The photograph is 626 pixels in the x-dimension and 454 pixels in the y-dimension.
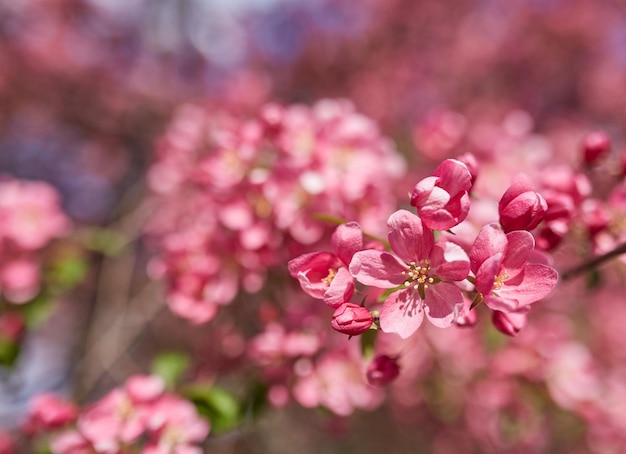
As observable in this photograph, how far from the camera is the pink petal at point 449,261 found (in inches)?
34.4

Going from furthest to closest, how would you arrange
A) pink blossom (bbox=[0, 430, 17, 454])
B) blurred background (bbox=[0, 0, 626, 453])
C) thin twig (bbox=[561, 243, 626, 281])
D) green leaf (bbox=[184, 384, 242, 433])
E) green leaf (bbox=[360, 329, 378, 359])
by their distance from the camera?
blurred background (bbox=[0, 0, 626, 453]), pink blossom (bbox=[0, 430, 17, 454]), green leaf (bbox=[184, 384, 242, 433]), green leaf (bbox=[360, 329, 378, 359]), thin twig (bbox=[561, 243, 626, 281])

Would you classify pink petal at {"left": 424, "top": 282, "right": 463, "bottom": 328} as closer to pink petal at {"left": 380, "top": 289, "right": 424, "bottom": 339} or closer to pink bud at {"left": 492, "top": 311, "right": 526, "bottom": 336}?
pink petal at {"left": 380, "top": 289, "right": 424, "bottom": 339}

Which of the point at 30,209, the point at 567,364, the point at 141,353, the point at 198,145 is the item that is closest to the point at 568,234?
the point at 567,364

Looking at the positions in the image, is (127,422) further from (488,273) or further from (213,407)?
(488,273)

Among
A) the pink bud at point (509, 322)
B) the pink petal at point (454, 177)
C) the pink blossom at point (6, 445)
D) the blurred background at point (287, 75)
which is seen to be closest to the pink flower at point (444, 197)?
the pink petal at point (454, 177)

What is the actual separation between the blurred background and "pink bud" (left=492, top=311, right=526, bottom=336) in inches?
139

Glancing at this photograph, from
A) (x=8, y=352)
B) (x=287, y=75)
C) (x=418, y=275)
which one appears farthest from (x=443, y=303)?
(x=287, y=75)

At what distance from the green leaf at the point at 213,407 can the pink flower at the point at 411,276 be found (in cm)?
73

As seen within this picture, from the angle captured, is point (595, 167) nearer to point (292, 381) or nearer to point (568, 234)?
point (568, 234)

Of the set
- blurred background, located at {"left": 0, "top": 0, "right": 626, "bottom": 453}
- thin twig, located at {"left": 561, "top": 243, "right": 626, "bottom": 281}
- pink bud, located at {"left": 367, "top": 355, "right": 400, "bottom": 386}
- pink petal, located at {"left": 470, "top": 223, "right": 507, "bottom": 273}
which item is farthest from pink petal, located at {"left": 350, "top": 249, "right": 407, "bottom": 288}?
blurred background, located at {"left": 0, "top": 0, "right": 626, "bottom": 453}

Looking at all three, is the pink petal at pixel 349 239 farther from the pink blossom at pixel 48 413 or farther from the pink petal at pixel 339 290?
the pink blossom at pixel 48 413

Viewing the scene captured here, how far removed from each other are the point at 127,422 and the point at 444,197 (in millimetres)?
919

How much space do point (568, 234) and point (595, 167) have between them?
7.8 inches

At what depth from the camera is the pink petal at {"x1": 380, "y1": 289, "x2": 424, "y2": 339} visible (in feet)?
2.98
